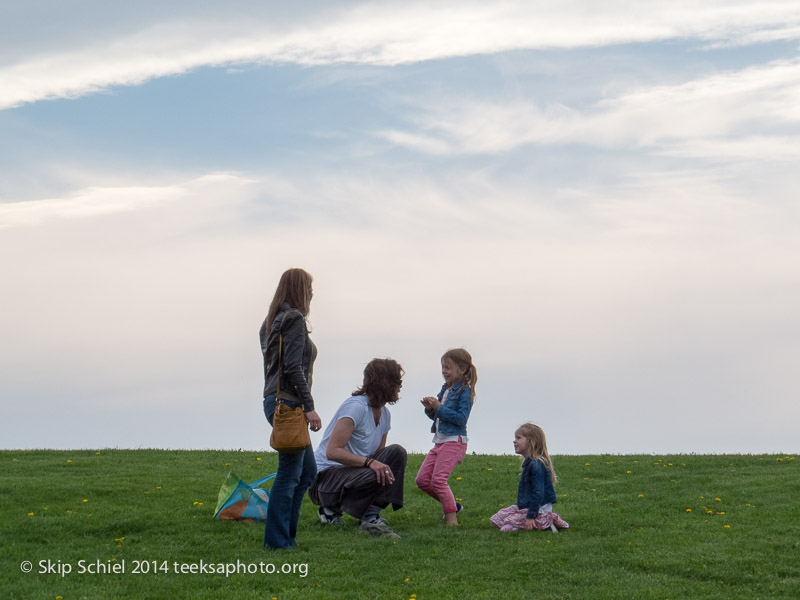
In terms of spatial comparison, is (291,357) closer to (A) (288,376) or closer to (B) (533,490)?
(A) (288,376)

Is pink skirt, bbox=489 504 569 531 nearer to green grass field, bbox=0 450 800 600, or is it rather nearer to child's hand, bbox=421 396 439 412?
green grass field, bbox=0 450 800 600

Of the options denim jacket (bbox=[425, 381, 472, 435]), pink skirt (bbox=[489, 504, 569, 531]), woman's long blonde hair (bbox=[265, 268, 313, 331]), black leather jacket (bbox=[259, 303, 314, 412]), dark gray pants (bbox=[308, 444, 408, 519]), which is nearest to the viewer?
black leather jacket (bbox=[259, 303, 314, 412])

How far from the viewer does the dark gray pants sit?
10.6 meters

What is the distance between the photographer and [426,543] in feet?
33.6

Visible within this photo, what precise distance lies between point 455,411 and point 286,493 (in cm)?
249

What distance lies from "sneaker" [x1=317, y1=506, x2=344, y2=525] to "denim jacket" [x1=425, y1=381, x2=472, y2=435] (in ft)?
5.73

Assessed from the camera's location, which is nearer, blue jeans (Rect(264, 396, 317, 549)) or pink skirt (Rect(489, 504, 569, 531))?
blue jeans (Rect(264, 396, 317, 549))

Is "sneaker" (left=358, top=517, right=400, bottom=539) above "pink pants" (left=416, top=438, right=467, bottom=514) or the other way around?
the other way around

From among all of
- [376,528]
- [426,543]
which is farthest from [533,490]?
[376,528]

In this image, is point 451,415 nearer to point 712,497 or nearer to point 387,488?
point 387,488

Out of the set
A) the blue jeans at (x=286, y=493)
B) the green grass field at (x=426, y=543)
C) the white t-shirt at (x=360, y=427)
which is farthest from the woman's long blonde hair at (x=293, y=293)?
the green grass field at (x=426, y=543)

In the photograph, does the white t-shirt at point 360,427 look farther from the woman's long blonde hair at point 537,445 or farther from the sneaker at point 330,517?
the woman's long blonde hair at point 537,445

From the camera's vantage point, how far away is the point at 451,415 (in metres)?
10.7

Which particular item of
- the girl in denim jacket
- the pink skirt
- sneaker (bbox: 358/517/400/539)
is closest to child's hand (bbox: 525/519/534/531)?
the pink skirt
